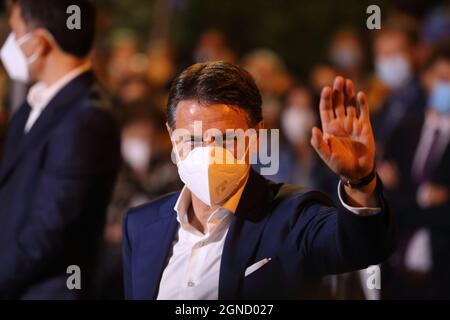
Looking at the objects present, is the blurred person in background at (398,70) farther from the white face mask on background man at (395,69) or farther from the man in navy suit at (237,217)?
the man in navy suit at (237,217)

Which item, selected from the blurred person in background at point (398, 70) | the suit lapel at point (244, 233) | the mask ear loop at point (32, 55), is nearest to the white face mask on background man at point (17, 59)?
the mask ear loop at point (32, 55)

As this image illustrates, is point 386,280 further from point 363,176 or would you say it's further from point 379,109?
point 363,176

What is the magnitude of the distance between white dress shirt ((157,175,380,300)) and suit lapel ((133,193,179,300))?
0.03 m

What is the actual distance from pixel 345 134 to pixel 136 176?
353 centimetres

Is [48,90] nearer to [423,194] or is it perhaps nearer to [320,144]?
[320,144]

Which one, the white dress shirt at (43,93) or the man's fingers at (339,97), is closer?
the man's fingers at (339,97)

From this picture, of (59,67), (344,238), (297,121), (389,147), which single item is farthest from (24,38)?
(297,121)

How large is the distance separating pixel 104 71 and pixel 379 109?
227 cm

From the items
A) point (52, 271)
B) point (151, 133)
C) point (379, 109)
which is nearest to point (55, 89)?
point (52, 271)

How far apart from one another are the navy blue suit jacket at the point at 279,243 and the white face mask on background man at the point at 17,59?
1166 millimetres

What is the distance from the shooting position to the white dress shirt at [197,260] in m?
2.90

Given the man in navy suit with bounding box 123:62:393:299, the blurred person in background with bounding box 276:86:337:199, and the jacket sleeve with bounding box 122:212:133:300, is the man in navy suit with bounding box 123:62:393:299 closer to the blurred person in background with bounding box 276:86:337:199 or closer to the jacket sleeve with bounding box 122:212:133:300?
the jacket sleeve with bounding box 122:212:133:300

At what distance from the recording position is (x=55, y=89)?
392 centimetres

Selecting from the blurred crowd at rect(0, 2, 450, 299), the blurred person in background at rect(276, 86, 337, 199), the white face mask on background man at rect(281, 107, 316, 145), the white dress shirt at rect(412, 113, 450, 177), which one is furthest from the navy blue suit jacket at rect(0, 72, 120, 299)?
the white face mask on background man at rect(281, 107, 316, 145)
